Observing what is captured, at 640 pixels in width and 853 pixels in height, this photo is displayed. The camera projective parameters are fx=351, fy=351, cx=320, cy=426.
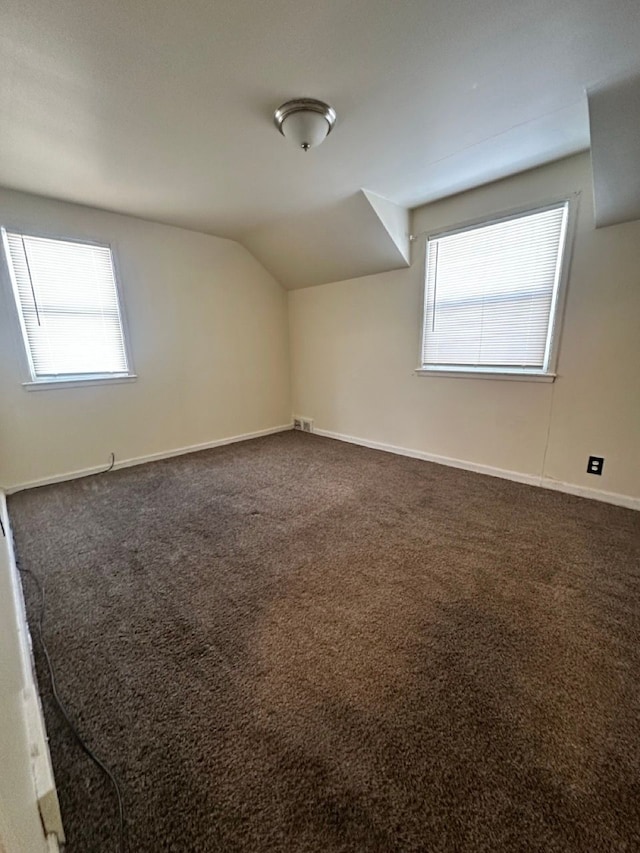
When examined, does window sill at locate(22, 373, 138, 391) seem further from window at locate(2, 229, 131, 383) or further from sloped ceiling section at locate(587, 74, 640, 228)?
sloped ceiling section at locate(587, 74, 640, 228)

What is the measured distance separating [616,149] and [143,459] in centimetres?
429

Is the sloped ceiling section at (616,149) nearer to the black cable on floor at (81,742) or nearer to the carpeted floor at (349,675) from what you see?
the carpeted floor at (349,675)

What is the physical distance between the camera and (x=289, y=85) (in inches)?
64.2

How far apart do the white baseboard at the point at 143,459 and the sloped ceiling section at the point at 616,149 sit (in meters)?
3.79

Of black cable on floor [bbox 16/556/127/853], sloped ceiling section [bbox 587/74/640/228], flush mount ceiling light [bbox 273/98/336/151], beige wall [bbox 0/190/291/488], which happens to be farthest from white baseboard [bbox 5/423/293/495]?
sloped ceiling section [bbox 587/74/640/228]

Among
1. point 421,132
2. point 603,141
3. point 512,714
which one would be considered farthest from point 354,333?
point 512,714

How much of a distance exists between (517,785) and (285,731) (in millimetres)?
668

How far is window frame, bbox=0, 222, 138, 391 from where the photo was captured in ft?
9.03

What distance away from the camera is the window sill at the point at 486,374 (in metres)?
2.72

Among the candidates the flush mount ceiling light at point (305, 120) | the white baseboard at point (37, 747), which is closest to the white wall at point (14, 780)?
the white baseboard at point (37, 747)

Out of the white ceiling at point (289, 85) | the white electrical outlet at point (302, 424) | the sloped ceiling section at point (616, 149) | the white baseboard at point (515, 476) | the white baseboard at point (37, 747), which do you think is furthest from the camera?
the white electrical outlet at point (302, 424)

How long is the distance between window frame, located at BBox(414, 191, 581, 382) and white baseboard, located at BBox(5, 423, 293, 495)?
239 cm

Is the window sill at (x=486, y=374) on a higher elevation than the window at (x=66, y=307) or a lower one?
lower

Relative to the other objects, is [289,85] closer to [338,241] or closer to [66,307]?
[338,241]
